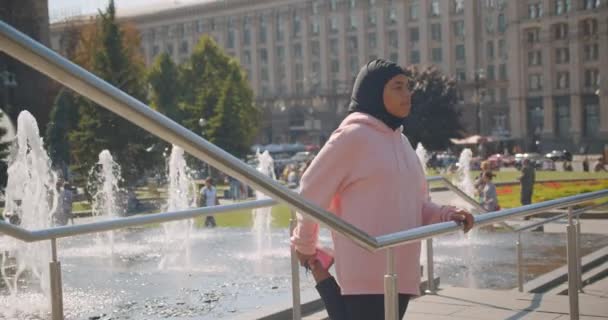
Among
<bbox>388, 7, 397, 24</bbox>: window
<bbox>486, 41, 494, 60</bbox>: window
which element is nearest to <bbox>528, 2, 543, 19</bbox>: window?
<bbox>486, 41, 494, 60</bbox>: window

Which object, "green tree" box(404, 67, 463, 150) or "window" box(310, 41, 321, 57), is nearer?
"green tree" box(404, 67, 463, 150)

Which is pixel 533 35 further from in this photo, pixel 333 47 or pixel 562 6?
pixel 333 47

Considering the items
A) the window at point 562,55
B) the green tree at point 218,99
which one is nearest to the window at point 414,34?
the window at point 562,55

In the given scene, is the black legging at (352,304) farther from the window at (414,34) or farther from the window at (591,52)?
the window at (414,34)

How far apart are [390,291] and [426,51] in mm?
90026

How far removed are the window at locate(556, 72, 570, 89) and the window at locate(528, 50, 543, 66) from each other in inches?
91.4

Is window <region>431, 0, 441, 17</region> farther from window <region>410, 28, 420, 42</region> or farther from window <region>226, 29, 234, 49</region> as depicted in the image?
window <region>226, 29, 234, 49</region>

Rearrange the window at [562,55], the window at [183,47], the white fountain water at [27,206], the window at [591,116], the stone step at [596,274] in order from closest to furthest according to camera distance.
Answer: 1. the stone step at [596,274]
2. the white fountain water at [27,206]
3. the window at [562,55]
4. the window at [591,116]
5. the window at [183,47]

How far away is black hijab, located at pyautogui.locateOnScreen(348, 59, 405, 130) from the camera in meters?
4.05

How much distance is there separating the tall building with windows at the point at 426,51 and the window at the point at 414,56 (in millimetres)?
108

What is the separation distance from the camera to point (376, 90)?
13.4 ft

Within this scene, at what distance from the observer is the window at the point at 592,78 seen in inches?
3314

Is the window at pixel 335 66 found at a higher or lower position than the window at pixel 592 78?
higher

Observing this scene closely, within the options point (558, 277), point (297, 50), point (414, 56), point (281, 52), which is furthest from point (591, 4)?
point (558, 277)
